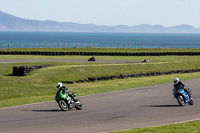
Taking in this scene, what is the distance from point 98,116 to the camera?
16875 mm

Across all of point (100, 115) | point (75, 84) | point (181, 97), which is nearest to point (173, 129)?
point (100, 115)

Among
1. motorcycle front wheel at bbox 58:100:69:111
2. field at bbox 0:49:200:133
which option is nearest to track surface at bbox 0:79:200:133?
motorcycle front wheel at bbox 58:100:69:111

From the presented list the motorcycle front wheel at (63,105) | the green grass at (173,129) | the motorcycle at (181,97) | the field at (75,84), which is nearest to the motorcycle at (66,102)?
the motorcycle front wheel at (63,105)

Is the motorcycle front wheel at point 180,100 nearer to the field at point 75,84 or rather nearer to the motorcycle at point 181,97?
the motorcycle at point 181,97

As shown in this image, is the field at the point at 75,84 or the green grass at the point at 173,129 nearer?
the green grass at the point at 173,129

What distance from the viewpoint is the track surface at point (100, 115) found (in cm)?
1446

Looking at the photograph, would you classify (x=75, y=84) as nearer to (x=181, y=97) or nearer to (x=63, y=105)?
(x=181, y=97)

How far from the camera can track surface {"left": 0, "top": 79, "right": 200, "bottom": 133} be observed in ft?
47.4

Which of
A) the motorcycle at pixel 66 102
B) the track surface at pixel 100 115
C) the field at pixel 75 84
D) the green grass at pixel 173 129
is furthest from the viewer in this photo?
the field at pixel 75 84

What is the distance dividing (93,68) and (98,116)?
921 inches

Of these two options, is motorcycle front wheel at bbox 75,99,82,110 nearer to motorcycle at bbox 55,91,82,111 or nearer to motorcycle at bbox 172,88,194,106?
motorcycle at bbox 55,91,82,111

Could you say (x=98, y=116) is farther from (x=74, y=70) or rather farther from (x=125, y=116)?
(x=74, y=70)

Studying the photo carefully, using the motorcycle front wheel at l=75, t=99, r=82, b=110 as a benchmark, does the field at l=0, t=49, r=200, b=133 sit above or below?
below

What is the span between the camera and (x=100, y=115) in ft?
56.2
